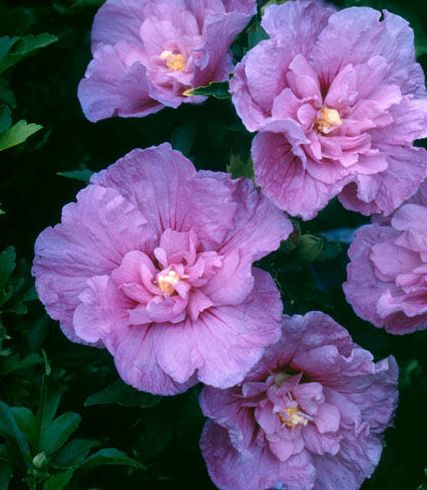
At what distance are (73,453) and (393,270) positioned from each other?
601 millimetres

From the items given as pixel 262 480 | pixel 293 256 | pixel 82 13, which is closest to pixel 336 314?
pixel 293 256

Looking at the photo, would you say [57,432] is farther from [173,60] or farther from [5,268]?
[173,60]

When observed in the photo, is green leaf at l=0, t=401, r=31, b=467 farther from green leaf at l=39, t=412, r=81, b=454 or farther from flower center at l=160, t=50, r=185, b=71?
flower center at l=160, t=50, r=185, b=71

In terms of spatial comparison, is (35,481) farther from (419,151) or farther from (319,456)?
(419,151)

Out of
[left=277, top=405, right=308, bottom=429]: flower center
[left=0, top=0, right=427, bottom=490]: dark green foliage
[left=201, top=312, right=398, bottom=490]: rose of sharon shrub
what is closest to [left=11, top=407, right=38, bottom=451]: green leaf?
[left=0, top=0, right=427, bottom=490]: dark green foliage

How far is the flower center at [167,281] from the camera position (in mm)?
1367

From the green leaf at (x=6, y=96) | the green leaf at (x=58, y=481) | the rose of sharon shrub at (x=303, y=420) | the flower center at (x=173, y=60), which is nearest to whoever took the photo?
the green leaf at (x=58, y=481)

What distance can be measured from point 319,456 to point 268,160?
51 centimetres

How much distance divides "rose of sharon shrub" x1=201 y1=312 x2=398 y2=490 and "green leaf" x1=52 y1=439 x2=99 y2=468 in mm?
193

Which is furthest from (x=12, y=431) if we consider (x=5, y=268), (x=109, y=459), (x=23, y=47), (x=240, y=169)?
(x=23, y=47)

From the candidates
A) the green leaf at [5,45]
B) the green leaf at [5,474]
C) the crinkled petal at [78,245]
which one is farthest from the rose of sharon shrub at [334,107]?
the green leaf at [5,474]

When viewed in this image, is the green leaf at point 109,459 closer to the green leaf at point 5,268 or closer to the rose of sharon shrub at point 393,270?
the green leaf at point 5,268

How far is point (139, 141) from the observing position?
1.81 m

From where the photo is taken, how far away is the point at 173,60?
154 centimetres
